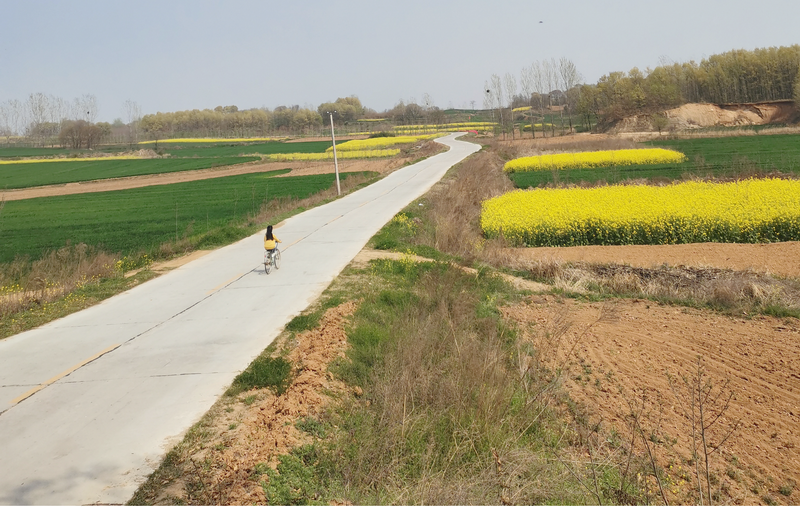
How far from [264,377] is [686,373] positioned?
21.6ft

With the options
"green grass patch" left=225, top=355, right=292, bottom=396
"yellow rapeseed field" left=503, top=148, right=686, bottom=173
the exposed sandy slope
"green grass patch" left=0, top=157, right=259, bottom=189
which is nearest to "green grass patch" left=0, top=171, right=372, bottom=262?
"green grass patch" left=225, top=355, right=292, bottom=396

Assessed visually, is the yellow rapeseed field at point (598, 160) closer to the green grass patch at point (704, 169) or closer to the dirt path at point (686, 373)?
the green grass patch at point (704, 169)

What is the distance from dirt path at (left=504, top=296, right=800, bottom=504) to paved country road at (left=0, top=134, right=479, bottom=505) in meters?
5.04

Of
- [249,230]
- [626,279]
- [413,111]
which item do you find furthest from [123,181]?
[413,111]

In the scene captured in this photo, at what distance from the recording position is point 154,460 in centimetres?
602

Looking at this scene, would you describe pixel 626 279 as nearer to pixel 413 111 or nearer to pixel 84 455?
pixel 84 455

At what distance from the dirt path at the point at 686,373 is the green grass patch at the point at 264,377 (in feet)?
13.6

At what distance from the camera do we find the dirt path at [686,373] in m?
7.14

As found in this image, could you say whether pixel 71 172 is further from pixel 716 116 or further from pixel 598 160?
pixel 716 116

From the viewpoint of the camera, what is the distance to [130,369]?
28.5 ft

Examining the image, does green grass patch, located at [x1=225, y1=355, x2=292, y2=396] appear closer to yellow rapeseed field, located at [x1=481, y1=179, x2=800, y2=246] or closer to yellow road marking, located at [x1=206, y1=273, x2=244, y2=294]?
yellow road marking, located at [x1=206, y1=273, x2=244, y2=294]

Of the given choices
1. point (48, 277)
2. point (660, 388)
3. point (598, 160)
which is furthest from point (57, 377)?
point (598, 160)

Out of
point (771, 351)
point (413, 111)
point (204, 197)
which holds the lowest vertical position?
point (771, 351)

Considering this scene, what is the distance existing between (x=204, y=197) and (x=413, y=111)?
482 feet
